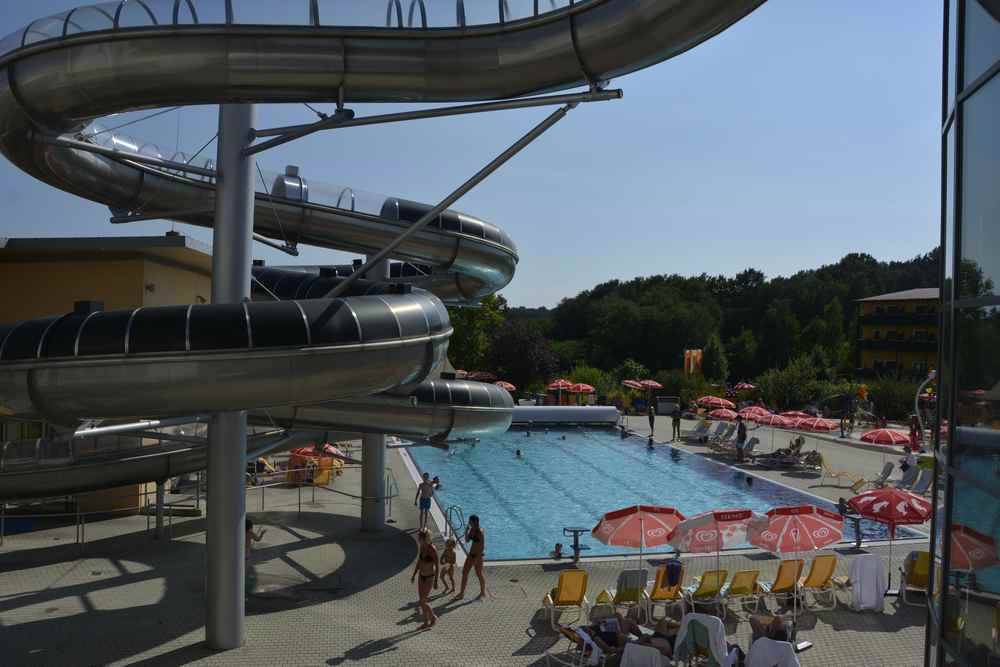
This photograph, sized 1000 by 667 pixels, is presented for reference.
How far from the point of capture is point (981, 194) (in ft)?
15.1

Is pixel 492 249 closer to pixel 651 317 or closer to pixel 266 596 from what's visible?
pixel 266 596

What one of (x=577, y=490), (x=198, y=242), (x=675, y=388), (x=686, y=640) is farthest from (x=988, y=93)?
(x=675, y=388)

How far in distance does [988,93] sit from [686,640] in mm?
6641

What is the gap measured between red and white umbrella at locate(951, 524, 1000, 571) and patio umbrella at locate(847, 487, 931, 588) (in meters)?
7.62

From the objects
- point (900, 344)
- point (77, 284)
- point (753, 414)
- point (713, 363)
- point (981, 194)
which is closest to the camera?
point (981, 194)

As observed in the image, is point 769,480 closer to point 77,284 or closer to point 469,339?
point 77,284

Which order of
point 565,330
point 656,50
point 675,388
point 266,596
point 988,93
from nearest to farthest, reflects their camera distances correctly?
1. point 988,93
2. point 656,50
3. point 266,596
4. point 675,388
5. point 565,330

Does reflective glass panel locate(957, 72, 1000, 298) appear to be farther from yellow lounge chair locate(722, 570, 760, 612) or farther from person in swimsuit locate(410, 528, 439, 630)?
person in swimsuit locate(410, 528, 439, 630)

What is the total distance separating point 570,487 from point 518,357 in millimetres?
26506

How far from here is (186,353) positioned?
25.9ft

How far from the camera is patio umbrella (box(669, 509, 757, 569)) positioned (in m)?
11.4

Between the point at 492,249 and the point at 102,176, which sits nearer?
the point at 102,176

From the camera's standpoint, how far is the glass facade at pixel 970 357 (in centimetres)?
433

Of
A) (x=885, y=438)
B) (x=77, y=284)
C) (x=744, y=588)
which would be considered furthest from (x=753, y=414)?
(x=77, y=284)
